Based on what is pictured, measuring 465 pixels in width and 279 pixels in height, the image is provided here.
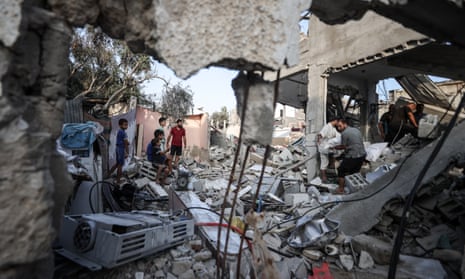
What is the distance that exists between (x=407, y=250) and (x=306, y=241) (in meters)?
1.23

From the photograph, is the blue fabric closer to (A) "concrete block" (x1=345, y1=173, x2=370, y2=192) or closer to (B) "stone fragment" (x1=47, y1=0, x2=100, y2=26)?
(B) "stone fragment" (x1=47, y1=0, x2=100, y2=26)

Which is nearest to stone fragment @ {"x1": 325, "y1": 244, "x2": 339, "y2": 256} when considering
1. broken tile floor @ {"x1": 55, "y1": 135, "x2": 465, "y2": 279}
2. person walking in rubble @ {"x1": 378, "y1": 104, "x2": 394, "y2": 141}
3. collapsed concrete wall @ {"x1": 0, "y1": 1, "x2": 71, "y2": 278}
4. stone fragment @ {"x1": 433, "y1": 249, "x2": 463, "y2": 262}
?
broken tile floor @ {"x1": 55, "y1": 135, "x2": 465, "y2": 279}

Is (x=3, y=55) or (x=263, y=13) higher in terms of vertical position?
(x=263, y=13)

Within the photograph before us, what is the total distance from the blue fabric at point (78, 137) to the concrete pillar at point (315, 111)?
5393 millimetres

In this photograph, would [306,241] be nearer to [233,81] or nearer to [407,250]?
[407,250]

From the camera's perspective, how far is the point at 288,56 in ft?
4.72

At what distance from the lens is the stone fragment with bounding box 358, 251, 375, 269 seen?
284 centimetres

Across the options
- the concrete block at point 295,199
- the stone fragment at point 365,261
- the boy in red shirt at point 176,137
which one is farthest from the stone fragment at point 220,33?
the boy in red shirt at point 176,137

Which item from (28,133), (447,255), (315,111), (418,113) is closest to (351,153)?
(315,111)

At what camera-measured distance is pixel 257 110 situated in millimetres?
1483

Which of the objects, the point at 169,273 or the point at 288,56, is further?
the point at 169,273

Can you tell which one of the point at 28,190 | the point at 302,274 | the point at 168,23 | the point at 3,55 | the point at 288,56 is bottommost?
the point at 302,274

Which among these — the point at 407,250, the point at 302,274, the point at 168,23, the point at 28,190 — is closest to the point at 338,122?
the point at 407,250

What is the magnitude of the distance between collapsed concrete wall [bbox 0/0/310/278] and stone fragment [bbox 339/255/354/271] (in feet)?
8.05
